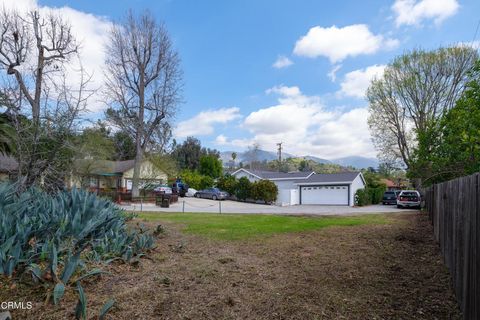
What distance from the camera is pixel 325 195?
3166 centimetres

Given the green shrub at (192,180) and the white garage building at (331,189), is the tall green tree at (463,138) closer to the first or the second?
the white garage building at (331,189)

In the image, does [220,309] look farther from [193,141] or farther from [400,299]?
[193,141]

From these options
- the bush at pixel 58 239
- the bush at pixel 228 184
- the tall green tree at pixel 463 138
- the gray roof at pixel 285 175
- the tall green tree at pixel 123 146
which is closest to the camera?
the bush at pixel 58 239

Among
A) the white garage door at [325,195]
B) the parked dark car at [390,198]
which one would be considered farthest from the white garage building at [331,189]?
the parked dark car at [390,198]

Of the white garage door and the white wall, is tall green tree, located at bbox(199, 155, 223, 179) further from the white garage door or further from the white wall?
the white wall

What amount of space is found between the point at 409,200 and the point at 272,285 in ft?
77.7

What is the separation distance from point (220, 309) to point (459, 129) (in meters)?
9.55

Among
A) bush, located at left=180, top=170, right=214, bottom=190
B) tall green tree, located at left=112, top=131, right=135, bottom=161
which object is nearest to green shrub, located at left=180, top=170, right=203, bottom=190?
bush, located at left=180, top=170, right=214, bottom=190

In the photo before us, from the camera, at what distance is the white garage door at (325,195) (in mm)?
30777

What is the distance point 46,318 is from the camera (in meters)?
3.03

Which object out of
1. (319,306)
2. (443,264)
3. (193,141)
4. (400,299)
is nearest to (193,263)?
(319,306)

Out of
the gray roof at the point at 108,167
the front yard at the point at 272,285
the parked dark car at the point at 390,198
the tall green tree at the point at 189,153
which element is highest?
the tall green tree at the point at 189,153

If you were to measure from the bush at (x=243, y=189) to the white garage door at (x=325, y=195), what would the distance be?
18.5ft

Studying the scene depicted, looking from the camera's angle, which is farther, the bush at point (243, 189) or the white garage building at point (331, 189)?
the bush at point (243, 189)
